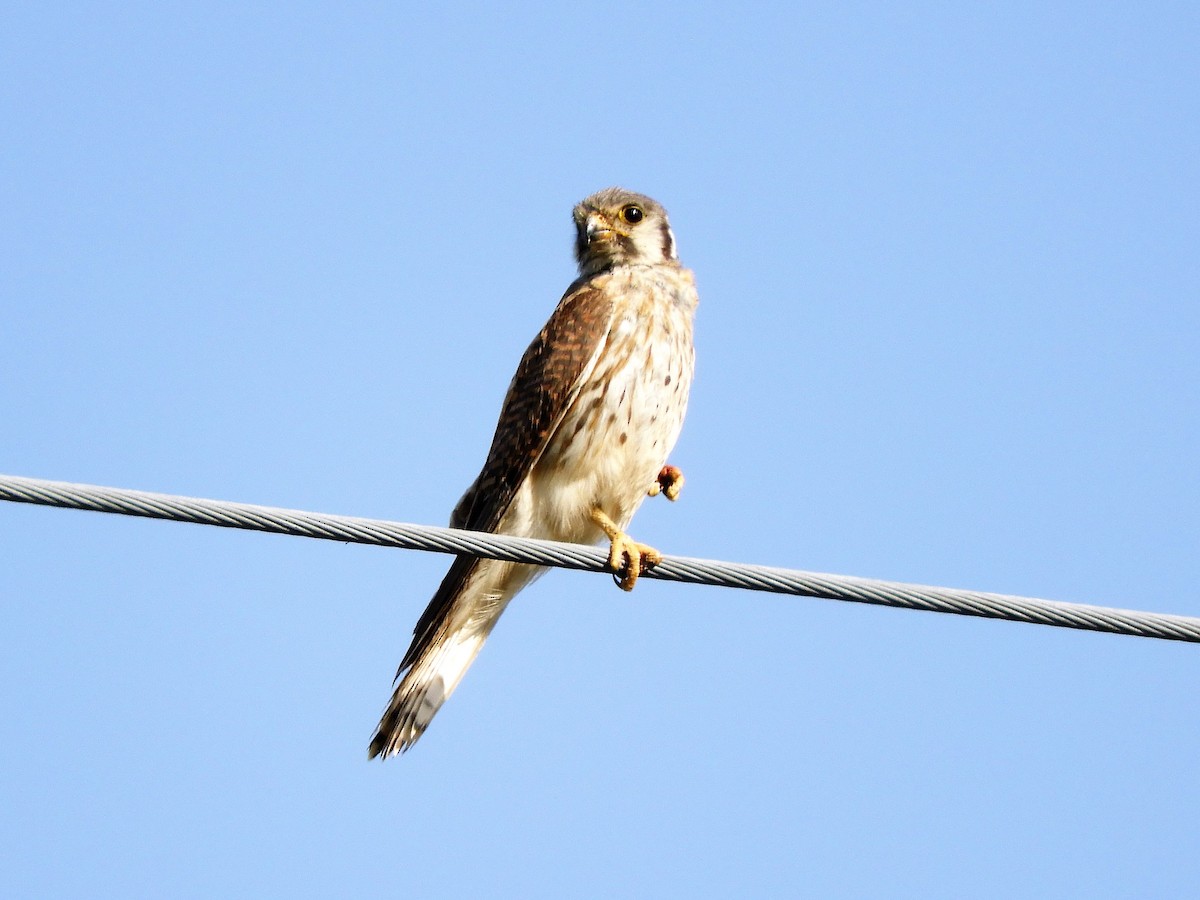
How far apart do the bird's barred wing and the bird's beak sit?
55 cm

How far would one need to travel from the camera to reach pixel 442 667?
4.68m

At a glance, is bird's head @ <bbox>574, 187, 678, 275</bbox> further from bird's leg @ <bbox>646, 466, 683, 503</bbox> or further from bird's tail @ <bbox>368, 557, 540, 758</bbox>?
bird's tail @ <bbox>368, 557, 540, 758</bbox>

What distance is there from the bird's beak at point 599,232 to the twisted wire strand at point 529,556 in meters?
2.44

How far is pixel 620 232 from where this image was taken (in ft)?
17.6

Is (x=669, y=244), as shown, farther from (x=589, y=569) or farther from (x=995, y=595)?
(x=995, y=595)

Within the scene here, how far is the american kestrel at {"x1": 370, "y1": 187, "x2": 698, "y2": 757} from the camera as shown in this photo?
14.9 ft

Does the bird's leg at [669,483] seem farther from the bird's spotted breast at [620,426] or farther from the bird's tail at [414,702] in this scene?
the bird's tail at [414,702]

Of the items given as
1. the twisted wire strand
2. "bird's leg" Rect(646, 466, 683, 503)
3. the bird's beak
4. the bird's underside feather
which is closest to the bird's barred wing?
the bird's underside feather

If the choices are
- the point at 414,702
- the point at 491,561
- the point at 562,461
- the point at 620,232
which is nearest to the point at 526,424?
the point at 562,461

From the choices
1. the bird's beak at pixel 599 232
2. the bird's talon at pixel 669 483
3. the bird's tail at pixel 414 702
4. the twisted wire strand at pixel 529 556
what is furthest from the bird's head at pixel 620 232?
the twisted wire strand at pixel 529 556

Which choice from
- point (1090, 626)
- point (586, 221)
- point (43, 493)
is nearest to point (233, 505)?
point (43, 493)

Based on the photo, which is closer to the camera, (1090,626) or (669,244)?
(1090,626)

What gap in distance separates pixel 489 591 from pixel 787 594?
1877 mm

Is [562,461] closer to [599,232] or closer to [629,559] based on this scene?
[629,559]
